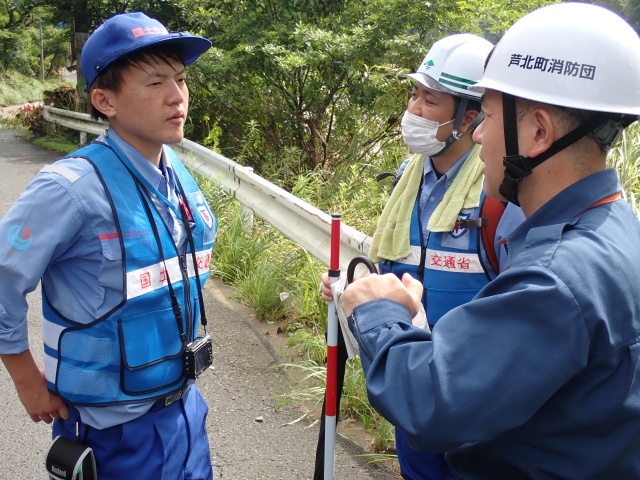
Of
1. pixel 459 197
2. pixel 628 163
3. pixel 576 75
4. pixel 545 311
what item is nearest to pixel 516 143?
pixel 576 75

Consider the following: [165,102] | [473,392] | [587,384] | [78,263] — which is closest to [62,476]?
[78,263]

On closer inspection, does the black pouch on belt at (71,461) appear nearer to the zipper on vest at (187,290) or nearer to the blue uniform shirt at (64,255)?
the blue uniform shirt at (64,255)

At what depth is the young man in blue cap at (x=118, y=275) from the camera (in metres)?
2.15

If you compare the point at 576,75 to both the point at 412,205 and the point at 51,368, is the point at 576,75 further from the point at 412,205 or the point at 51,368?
the point at 51,368

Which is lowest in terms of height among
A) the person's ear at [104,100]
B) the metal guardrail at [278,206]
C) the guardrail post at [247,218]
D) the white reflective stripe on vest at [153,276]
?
the guardrail post at [247,218]

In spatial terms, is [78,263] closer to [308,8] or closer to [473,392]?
[473,392]

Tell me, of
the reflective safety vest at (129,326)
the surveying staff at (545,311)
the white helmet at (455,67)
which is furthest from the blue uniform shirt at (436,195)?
the reflective safety vest at (129,326)

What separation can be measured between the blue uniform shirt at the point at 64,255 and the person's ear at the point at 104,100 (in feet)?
0.77

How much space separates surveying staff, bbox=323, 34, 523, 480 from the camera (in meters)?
2.60

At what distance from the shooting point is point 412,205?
9.39ft

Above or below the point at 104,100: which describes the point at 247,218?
below

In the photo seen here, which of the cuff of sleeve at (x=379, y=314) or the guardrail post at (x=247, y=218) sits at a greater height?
the cuff of sleeve at (x=379, y=314)

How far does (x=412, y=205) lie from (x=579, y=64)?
1.31 metres

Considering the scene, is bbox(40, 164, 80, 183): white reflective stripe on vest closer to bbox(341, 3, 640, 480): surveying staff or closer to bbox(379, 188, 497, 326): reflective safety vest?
bbox(341, 3, 640, 480): surveying staff
